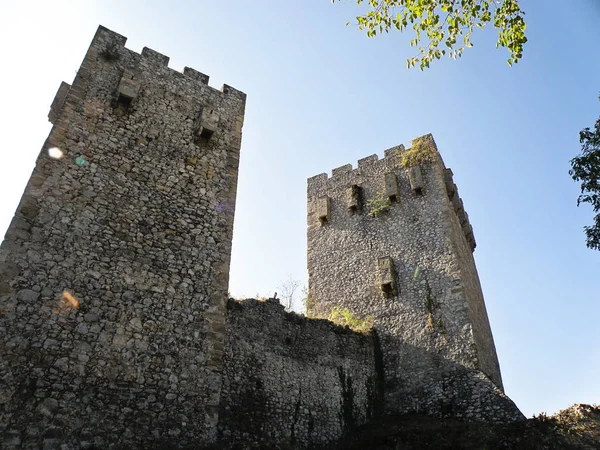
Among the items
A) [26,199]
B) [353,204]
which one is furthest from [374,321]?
[26,199]

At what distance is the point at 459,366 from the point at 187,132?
9.51m

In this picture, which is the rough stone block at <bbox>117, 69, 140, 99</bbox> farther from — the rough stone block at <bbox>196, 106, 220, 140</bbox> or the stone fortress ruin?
the rough stone block at <bbox>196, 106, 220, 140</bbox>

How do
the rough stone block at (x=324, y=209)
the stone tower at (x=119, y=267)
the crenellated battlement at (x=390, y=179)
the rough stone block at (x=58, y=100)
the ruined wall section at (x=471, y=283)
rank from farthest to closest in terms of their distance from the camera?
the rough stone block at (x=324, y=209) → the crenellated battlement at (x=390, y=179) → the ruined wall section at (x=471, y=283) → the rough stone block at (x=58, y=100) → the stone tower at (x=119, y=267)

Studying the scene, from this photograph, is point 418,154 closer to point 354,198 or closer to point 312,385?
point 354,198

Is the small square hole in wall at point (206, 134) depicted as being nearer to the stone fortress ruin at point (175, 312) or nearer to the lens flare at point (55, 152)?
the stone fortress ruin at point (175, 312)

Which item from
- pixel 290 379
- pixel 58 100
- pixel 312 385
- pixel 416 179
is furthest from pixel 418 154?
pixel 58 100

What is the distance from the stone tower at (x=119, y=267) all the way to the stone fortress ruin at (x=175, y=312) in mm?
24

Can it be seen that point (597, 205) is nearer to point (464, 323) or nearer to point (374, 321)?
point (464, 323)

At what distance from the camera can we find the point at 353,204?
1861cm

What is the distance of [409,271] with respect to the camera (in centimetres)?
1605

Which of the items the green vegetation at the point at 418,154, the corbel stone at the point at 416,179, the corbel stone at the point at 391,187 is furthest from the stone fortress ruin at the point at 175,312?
the green vegetation at the point at 418,154

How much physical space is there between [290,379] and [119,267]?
222 inches

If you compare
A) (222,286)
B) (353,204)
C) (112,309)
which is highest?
(353,204)

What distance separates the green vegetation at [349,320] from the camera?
15664mm
